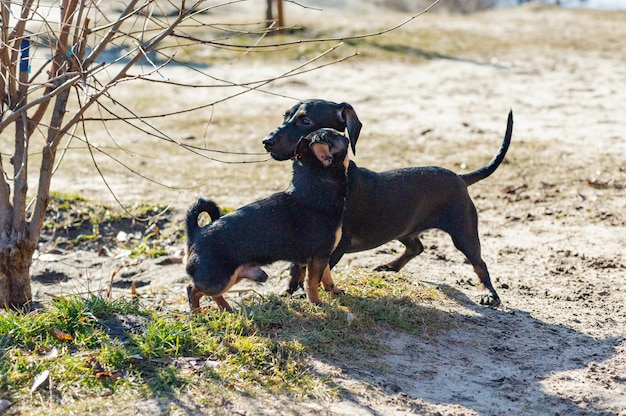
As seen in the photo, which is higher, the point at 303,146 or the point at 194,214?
the point at 303,146

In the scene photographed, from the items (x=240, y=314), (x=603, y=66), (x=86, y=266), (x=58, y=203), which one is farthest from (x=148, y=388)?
(x=603, y=66)

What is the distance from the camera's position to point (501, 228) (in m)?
8.22

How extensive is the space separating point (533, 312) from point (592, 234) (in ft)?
6.39

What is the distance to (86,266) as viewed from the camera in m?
7.75

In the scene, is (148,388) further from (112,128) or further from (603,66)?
(603,66)

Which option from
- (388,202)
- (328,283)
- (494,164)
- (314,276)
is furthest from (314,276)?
(494,164)

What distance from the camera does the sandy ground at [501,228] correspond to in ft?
16.1

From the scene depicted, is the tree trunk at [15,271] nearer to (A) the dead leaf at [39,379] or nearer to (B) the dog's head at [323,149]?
(A) the dead leaf at [39,379]

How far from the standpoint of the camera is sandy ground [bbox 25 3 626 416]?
4902mm

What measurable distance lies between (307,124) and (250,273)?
1.14 metres

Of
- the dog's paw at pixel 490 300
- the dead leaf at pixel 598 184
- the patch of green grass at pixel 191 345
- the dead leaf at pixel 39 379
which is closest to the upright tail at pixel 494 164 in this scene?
the dog's paw at pixel 490 300

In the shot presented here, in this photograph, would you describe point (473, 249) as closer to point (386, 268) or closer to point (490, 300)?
point (490, 300)

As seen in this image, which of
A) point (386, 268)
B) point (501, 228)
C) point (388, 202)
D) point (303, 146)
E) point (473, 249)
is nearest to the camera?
point (303, 146)

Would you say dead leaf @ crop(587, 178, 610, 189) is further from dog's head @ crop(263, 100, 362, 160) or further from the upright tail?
dog's head @ crop(263, 100, 362, 160)
